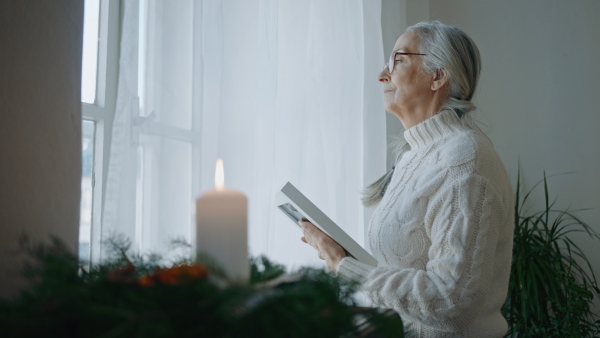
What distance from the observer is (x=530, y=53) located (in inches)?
107

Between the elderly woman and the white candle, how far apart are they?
602 mm

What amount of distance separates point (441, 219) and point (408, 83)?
48cm

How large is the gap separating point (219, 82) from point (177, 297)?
1.13 meters

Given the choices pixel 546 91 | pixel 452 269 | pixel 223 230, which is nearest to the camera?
pixel 223 230

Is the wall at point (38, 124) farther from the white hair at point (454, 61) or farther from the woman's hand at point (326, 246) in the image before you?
the white hair at point (454, 61)

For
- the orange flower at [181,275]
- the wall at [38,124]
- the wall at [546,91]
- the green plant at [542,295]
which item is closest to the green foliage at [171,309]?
the orange flower at [181,275]

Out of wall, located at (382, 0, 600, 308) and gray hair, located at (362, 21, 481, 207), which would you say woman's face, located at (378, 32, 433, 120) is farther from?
wall, located at (382, 0, 600, 308)

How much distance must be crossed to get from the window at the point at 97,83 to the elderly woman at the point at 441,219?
505 millimetres

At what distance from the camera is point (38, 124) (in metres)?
0.70

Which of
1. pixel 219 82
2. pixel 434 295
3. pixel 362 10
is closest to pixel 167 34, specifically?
pixel 219 82

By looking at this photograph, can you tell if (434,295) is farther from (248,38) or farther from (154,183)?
(248,38)

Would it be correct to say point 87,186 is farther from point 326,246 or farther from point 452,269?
point 452,269

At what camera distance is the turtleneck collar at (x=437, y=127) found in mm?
1440

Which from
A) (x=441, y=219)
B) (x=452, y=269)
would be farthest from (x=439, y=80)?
(x=452, y=269)
